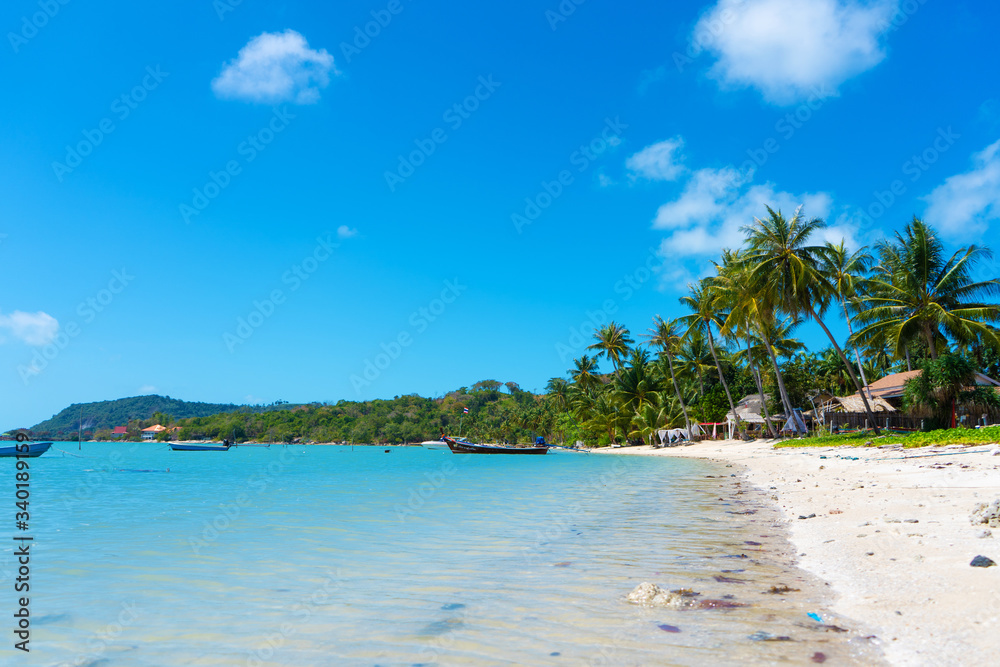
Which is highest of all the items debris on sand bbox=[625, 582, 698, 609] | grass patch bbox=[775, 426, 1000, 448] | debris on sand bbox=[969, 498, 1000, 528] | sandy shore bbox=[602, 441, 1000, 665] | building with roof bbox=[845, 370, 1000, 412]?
building with roof bbox=[845, 370, 1000, 412]

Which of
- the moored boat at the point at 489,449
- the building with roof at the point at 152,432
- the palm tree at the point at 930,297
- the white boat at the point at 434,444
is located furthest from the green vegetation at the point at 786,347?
the building with roof at the point at 152,432

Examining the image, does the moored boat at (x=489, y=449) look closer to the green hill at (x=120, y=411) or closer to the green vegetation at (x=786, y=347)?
the green vegetation at (x=786, y=347)

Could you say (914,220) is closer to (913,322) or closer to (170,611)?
(913,322)

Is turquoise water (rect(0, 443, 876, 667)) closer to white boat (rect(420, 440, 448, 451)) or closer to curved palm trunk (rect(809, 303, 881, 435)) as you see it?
curved palm trunk (rect(809, 303, 881, 435))

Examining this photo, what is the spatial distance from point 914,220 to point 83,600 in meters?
34.3

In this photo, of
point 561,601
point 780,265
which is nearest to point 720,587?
point 561,601

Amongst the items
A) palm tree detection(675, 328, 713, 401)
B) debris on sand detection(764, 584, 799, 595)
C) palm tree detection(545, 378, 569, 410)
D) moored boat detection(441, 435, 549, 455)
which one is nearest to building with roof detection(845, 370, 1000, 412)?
palm tree detection(675, 328, 713, 401)

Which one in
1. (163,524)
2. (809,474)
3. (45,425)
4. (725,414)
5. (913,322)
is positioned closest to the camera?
(163,524)

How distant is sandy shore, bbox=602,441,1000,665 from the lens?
335cm

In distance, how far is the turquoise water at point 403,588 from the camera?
3812 millimetres

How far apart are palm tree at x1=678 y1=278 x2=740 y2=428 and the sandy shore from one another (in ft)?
93.7

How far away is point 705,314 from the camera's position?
41.6 m

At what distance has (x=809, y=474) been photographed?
1566cm

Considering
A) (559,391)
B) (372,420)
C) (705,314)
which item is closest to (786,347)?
(705,314)
